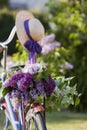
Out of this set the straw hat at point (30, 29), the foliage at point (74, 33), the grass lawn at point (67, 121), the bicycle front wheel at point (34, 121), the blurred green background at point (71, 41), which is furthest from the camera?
the foliage at point (74, 33)

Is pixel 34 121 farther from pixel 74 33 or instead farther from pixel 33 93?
pixel 74 33

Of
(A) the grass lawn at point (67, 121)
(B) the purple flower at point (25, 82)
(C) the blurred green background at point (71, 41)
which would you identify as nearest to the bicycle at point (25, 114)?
(B) the purple flower at point (25, 82)

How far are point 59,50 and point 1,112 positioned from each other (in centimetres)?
436

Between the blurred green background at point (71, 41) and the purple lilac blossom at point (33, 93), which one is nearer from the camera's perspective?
the purple lilac blossom at point (33, 93)

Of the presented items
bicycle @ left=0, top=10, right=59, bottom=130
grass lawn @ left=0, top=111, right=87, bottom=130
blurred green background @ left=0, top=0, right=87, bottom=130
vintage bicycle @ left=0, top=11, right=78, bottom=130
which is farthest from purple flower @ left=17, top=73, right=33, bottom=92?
blurred green background @ left=0, top=0, right=87, bottom=130

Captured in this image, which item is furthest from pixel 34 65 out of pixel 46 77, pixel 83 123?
pixel 83 123

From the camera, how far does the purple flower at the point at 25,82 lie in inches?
163

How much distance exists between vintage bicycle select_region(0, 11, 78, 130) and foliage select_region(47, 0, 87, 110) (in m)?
4.60

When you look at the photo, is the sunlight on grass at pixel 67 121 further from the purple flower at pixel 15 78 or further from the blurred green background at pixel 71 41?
the purple flower at pixel 15 78

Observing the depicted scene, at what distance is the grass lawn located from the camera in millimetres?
6992

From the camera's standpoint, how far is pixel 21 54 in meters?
9.27

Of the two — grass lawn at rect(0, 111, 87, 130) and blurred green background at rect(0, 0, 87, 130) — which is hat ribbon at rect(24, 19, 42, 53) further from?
blurred green background at rect(0, 0, 87, 130)

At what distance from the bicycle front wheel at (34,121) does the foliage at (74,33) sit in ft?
15.7

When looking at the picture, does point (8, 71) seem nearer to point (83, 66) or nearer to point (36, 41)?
point (36, 41)
